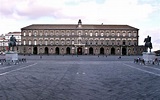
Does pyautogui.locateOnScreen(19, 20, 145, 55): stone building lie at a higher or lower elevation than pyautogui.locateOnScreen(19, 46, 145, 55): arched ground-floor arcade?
higher

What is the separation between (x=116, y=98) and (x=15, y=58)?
30872 millimetres

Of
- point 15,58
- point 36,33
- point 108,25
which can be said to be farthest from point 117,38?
point 15,58

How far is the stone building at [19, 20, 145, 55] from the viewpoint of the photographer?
105438 mm

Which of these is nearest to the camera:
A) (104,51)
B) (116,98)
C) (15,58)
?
(116,98)

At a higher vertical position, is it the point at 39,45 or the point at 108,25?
the point at 108,25

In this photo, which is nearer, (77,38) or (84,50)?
(84,50)

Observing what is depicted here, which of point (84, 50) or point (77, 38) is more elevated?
point (77, 38)

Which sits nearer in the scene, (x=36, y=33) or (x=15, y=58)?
(x=15, y=58)

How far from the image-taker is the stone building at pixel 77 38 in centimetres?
10544

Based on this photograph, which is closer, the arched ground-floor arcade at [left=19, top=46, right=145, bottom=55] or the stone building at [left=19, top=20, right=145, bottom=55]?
the arched ground-floor arcade at [left=19, top=46, right=145, bottom=55]

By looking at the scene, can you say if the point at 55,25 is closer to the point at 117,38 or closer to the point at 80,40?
the point at 80,40

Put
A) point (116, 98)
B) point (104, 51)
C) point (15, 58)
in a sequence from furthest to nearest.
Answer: point (104, 51) → point (15, 58) → point (116, 98)

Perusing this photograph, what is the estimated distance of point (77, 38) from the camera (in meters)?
107

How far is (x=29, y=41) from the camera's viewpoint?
10681 centimetres
